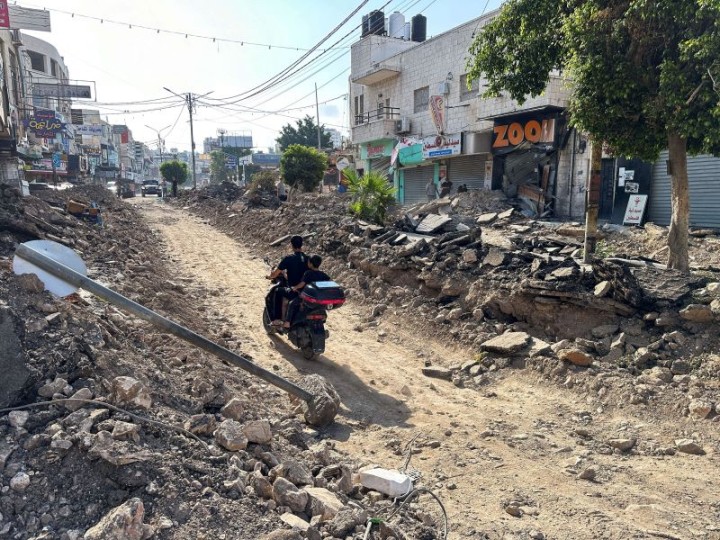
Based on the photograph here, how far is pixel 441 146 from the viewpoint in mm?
23250

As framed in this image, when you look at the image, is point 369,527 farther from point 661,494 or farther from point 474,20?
point 474,20

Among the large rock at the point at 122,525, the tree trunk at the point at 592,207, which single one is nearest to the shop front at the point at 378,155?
the tree trunk at the point at 592,207

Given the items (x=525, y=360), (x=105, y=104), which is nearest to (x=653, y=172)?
(x=525, y=360)

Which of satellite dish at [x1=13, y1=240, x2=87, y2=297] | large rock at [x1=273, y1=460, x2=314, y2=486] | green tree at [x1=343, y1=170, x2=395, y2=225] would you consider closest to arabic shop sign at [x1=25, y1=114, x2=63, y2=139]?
green tree at [x1=343, y1=170, x2=395, y2=225]

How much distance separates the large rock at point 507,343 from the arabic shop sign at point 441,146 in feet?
54.4

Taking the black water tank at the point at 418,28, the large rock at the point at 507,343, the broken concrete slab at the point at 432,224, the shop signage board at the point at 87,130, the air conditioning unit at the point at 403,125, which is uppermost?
the black water tank at the point at 418,28

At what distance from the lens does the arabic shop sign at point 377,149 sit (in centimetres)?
2889

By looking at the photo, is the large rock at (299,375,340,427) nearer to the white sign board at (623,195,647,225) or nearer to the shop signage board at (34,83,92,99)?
the white sign board at (623,195,647,225)

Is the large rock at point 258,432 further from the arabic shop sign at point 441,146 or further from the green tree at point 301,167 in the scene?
the green tree at point 301,167

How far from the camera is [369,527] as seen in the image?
287cm

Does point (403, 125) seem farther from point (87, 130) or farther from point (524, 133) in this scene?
point (87, 130)

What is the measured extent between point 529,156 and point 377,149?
39.5 ft

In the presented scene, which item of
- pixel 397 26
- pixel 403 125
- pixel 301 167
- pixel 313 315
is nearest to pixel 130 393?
pixel 313 315

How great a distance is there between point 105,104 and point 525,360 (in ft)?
126
